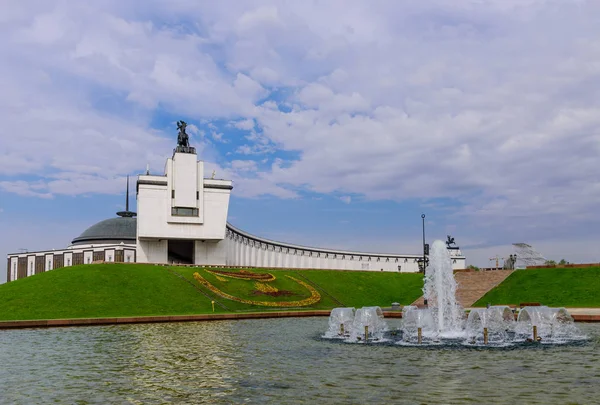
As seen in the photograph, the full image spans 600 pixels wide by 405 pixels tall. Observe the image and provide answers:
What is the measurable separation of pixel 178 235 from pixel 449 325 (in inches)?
1796

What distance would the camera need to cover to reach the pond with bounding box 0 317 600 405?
10594 millimetres

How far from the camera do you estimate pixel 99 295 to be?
38812 millimetres

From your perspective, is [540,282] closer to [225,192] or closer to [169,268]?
[169,268]

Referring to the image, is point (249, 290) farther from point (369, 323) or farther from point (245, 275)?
point (369, 323)

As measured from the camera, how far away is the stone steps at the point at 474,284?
45.1 metres

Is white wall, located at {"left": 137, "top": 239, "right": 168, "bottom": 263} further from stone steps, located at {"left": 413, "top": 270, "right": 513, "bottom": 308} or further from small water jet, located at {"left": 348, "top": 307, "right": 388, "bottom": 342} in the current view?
small water jet, located at {"left": 348, "top": 307, "right": 388, "bottom": 342}

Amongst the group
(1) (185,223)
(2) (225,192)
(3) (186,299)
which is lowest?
(3) (186,299)

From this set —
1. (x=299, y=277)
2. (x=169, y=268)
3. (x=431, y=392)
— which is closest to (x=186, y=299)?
(x=169, y=268)

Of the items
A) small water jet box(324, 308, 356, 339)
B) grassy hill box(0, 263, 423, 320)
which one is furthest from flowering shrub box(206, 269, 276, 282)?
small water jet box(324, 308, 356, 339)

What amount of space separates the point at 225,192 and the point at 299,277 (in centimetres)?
1971

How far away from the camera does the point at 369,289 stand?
51.7m

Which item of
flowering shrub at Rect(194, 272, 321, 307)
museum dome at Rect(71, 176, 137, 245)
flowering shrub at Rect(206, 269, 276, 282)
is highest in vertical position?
museum dome at Rect(71, 176, 137, 245)

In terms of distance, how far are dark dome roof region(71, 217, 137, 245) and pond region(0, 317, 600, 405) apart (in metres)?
63.2

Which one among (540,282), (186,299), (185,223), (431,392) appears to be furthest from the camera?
(185,223)
